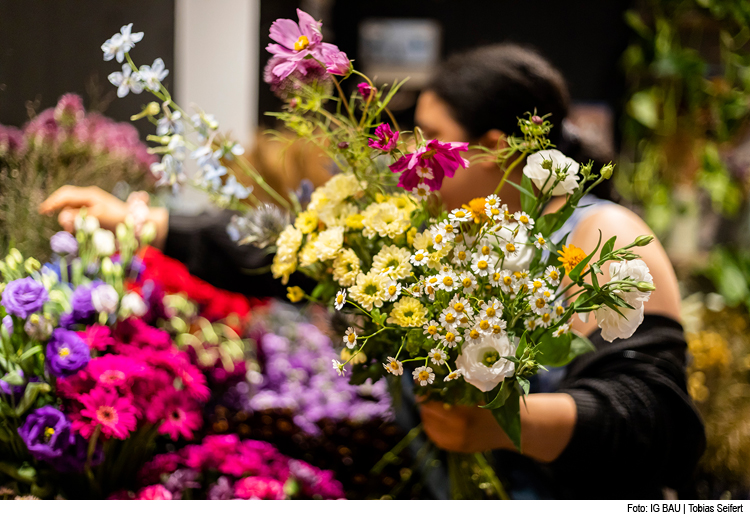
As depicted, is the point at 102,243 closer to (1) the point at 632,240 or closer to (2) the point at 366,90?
(2) the point at 366,90

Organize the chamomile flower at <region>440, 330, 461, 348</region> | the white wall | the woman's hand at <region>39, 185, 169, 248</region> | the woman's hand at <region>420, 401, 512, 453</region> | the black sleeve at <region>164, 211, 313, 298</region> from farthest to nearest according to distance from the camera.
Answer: the white wall
the black sleeve at <region>164, 211, 313, 298</region>
the woman's hand at <region>39, 185, 169, 248</region>
the woman's hand at <region>420, 401, 512, 453</region>
the chamomile flower at <region>440, 330, 461, 348</region>

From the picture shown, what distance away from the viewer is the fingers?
2.68 feet

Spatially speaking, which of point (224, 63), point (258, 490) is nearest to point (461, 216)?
point (258, 490)

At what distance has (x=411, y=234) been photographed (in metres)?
0.57

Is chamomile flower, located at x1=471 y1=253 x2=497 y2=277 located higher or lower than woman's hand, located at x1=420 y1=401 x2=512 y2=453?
higher

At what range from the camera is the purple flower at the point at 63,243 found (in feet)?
2.53

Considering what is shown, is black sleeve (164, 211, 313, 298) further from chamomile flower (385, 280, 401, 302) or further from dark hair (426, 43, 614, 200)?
chamomile flower (385, 280, 401, 302)

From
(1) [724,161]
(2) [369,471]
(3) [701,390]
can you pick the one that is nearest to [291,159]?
(2) [369,471]

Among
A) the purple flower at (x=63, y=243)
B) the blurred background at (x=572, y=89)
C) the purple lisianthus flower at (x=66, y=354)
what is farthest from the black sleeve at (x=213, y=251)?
the purple lisianthus flower at (x=66, y=354)

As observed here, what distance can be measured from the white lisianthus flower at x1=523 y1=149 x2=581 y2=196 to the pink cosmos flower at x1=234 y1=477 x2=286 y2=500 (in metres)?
0.53

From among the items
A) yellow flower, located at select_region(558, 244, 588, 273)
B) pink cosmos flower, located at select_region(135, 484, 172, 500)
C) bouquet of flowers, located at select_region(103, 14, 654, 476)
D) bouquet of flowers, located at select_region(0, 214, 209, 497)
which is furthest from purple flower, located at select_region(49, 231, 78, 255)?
yellow flower, located at select_region(558, 244, 588, 273)

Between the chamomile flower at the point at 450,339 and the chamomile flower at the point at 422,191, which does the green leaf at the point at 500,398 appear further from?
the chamomile flower at the point at 422,191

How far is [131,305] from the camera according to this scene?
2.47 ft

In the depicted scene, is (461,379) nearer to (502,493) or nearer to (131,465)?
(502,493)
